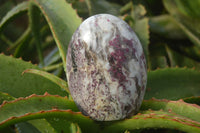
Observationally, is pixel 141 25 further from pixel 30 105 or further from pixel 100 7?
pixel 30 105

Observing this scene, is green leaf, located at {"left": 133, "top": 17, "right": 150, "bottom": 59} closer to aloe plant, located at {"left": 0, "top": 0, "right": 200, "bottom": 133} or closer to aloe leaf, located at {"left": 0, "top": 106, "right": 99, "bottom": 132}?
aloe plant, located at {"left": 0, "top": 0, "right": 200, "bottom": 133}

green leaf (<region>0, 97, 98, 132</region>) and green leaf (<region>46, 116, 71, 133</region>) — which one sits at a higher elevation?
green leaf (<region>0, 97, 98, 132</region>)

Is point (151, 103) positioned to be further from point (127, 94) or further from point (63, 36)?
point (63, 36)

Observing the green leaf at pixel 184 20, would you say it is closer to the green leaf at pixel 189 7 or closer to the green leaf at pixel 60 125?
the green leaf at pixel 189 7

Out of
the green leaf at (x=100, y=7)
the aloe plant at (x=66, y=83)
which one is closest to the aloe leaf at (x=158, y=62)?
the aloe plant at (x=66, y=83)

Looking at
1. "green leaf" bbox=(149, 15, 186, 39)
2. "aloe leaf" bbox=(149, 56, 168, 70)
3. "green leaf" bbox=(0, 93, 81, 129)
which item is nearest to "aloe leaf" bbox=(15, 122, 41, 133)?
"green leaf" bbox=(0, 93, 81, 129)

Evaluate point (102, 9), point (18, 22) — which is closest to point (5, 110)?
point (102, 9)

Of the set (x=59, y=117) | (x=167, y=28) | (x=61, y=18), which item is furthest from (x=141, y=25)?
(x=59, y=117)
